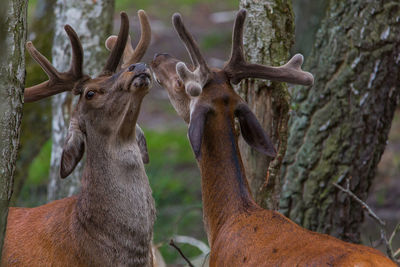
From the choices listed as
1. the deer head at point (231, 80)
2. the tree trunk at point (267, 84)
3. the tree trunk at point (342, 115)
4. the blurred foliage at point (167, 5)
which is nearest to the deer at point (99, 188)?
the deer head at point (231, 80)

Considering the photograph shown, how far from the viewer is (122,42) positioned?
17.0 ft

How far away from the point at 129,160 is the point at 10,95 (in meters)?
1.76

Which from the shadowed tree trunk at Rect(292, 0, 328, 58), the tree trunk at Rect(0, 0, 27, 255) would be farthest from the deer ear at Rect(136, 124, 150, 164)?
the shadowed tree trunk at Rect(292, 0, 328, 58)

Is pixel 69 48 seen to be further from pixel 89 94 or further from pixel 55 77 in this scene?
pixel 89 94

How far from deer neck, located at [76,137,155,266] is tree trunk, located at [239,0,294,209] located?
0.93m

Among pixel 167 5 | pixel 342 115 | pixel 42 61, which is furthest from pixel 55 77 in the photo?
pixel 167 5

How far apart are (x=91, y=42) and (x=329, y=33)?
92.3 inches

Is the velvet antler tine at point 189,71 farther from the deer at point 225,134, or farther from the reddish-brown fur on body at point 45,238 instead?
the reddish-brown fur on body at point 45,238

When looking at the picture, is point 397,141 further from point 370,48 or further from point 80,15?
point 80,15

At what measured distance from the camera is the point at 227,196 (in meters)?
4.80

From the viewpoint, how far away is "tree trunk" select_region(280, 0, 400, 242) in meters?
5.89

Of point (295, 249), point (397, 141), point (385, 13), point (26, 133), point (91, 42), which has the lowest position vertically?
point (397, 141)

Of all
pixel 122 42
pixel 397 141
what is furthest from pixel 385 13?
pixel 397 141

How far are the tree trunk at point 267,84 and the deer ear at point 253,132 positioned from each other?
0.46 m
